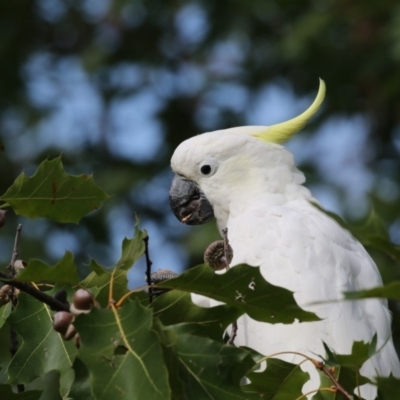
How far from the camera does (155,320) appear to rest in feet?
5.01

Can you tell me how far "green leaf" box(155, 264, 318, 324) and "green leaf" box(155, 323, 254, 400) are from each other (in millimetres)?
93

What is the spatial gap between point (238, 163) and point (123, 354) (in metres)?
1.67

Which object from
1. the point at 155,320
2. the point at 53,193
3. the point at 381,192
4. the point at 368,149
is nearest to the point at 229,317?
the point at 155,320

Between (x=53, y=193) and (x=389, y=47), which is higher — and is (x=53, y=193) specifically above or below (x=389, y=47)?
above

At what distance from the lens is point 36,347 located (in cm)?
177

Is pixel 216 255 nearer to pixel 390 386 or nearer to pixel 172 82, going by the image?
pixel 390 386

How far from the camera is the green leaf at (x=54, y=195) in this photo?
1.79 meters

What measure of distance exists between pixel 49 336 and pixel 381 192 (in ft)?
15.8

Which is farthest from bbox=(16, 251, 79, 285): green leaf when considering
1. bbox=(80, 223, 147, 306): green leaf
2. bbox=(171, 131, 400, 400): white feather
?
bbox=(171, 131, 400, 400): white feather

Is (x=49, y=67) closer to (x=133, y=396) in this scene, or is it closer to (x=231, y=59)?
(x=231, y=59)

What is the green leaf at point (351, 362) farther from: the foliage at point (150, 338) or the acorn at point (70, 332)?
the acorn at point (70, 332)

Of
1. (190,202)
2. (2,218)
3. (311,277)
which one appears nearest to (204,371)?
(2,218)

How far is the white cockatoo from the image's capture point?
2.57 meters

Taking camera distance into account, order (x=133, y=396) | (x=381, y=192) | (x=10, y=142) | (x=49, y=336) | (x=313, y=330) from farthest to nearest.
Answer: (x=10, y=142) < (x=381, y=192) < (x=313, y=330) < (x=49, y=336) < (x=133, y=396)
